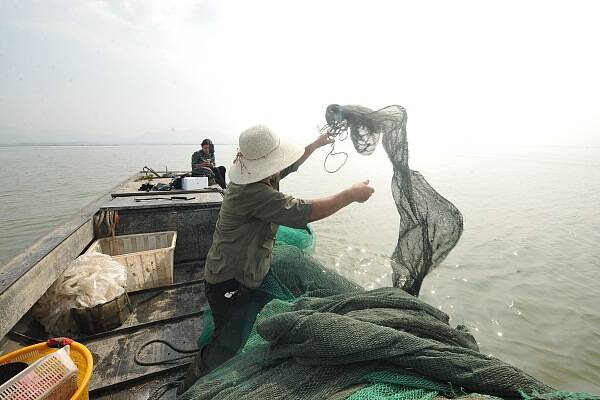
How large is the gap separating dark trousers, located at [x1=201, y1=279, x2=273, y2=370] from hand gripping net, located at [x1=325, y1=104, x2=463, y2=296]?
122 cm

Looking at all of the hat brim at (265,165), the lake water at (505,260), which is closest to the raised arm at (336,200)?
the hat brim at (265,165)

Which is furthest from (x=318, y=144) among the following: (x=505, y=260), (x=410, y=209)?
(x=505, y=260)

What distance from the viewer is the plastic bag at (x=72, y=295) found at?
306 centimetres

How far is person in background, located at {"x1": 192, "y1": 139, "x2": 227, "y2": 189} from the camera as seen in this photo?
7992 mm

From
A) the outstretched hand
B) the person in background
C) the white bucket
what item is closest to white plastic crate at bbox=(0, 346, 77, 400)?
the outstretched hand

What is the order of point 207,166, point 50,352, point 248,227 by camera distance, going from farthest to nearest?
point 207,166
point 248,227
point 50,352

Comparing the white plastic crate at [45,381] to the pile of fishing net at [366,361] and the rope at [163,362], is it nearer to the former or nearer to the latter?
the pile of fishing net at [366,361]

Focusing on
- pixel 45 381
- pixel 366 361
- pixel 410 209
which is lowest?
pixel 45 381

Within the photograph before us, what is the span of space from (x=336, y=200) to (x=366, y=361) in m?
1.11

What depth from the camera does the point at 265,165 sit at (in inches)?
90.6

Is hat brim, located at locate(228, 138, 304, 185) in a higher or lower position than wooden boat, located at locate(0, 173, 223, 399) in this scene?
higher

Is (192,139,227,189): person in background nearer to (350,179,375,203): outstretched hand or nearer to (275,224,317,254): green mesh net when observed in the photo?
(275,224,317,254): green mesh net

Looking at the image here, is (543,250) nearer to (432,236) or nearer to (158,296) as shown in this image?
(432,236)

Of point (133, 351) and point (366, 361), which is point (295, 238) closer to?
point (133, 351)
